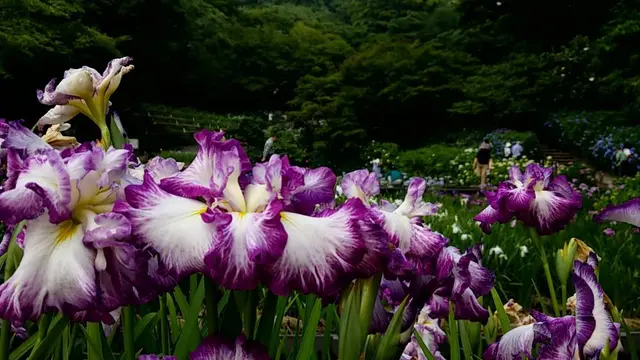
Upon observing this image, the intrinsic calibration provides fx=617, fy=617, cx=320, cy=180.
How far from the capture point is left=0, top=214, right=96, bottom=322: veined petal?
1.68ft

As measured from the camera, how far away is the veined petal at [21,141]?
622 millimetres

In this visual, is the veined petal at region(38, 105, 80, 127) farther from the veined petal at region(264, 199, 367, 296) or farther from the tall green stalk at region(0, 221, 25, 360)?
the veined petal at region(264, 199, 367, 296)

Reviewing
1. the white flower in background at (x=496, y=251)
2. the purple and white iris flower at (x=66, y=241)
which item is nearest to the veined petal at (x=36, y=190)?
the purple and white iris flower at (x=66, y=241)

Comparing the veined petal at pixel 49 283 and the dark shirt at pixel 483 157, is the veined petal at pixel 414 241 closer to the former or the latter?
the veined petal at pixel 49 283

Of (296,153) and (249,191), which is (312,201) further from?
(296,153)

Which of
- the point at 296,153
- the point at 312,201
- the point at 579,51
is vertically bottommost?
the point at 296,153

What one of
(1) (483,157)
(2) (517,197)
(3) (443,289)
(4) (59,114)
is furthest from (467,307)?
(1) (483,157)

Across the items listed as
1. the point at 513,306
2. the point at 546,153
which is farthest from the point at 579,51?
the point at 513,306

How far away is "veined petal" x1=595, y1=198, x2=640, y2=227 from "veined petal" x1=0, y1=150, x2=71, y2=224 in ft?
2.41

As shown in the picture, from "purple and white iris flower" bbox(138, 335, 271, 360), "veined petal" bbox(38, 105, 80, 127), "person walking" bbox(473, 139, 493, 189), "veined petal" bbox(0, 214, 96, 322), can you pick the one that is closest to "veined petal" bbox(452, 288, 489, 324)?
"purple and white iris flower" bbox(138, 335, 271, 360)

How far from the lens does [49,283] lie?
1.69 ft

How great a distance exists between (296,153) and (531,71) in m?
8.39

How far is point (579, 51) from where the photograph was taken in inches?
747

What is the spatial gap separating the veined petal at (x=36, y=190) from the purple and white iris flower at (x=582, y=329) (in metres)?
0.53
